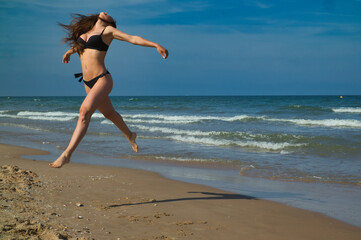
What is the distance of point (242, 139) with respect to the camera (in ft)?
45.6

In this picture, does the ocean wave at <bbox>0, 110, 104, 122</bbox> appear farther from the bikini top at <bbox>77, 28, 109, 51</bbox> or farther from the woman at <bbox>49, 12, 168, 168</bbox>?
the bikini top at <bbox>77, 28, 109, 51</bbox>

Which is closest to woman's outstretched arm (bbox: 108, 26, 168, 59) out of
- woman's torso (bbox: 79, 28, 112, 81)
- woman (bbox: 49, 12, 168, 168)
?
woman (bbox: 49, 12, 168, 168)

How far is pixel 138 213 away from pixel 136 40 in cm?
212

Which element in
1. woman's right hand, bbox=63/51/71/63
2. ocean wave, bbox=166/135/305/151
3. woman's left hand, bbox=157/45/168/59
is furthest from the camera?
ocean wave, bbox=166/135/305/151

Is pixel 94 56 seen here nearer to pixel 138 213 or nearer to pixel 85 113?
pixel 85 113

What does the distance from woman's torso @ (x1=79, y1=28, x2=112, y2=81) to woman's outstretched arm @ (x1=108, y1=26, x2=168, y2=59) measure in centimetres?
15

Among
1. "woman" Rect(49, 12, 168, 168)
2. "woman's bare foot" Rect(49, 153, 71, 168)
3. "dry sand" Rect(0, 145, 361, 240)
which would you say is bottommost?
"dry sand" Rect(0, 145, 361, 240)

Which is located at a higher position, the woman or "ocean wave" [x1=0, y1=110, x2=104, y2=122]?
the woman

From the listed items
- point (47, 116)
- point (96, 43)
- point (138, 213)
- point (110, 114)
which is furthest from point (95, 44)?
point (47, 116)

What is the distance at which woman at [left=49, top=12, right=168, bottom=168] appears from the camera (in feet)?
14.8

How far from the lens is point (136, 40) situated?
13.9ft

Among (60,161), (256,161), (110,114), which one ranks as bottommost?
(256,161)

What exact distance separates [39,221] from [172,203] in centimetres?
197

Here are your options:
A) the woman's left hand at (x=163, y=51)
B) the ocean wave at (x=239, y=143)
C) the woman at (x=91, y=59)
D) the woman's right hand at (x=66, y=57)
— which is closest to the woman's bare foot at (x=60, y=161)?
the woman at (x=91, y=59)
